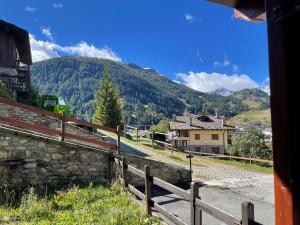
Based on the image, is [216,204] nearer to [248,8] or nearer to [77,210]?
[77,210]

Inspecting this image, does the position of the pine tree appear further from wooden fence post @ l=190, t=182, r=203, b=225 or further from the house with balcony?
wooden fence post @ l=190, t=182, r=203, b=225

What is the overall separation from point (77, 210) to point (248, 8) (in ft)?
21.5

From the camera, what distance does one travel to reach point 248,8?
2.79 metres

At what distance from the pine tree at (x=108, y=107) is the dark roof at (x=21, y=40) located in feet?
37.8

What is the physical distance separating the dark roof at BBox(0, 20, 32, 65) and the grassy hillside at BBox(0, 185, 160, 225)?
22046mm

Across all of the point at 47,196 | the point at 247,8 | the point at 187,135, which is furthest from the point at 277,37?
the point at 187,135

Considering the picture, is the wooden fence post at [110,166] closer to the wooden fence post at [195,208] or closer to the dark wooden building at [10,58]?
the wooden fence post at [195,208]

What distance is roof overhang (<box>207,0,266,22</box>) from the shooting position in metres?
2.73

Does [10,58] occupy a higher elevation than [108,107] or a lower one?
higher

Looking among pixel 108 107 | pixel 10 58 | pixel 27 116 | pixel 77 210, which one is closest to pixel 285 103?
pixel 77 210

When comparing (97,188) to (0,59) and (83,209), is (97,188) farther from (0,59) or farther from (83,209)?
(0,59)

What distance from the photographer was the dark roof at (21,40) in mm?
27672

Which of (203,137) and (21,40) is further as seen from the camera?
(203,137)

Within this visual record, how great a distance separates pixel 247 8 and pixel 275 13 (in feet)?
2.20
